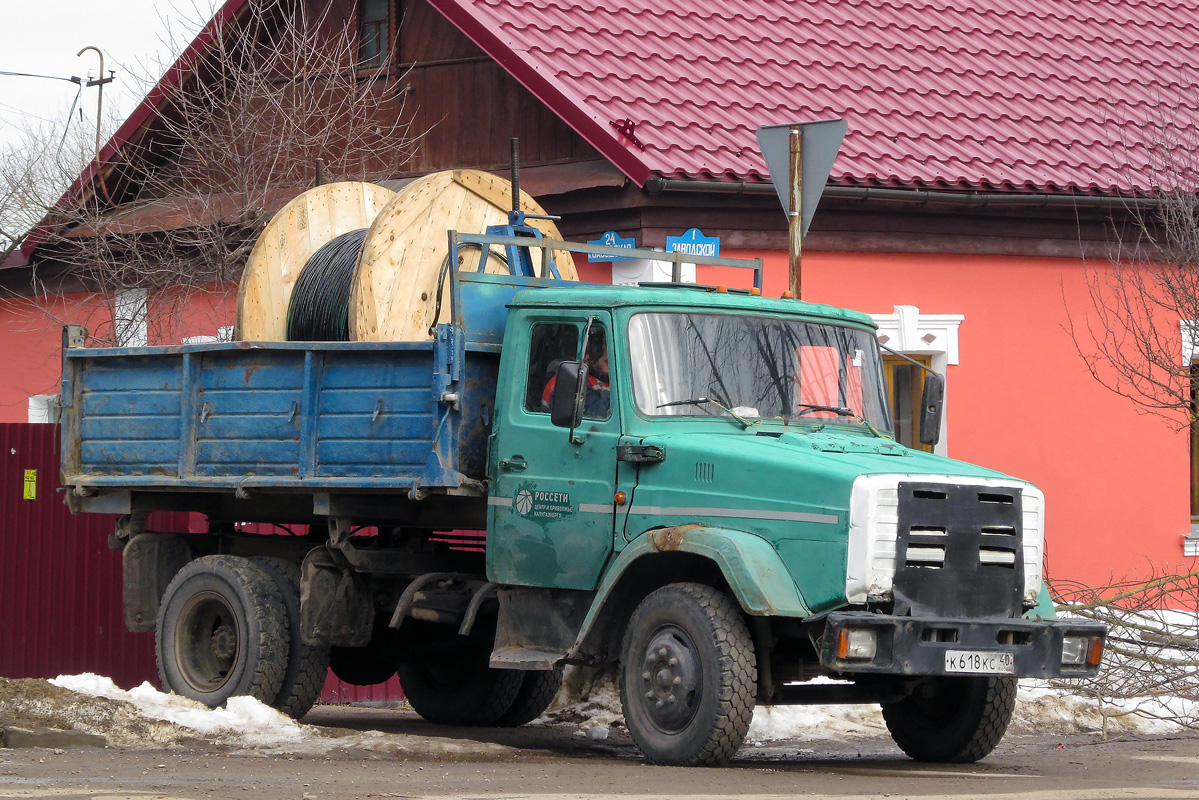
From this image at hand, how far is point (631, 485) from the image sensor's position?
8.89m

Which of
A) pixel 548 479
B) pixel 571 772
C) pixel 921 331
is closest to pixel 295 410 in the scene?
pixel 548 479

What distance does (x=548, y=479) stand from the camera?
9.24m

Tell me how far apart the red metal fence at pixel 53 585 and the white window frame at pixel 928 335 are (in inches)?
194

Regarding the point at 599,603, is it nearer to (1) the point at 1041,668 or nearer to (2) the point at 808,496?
(2) the point at 808,496

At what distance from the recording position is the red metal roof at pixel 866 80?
1443 centimetres

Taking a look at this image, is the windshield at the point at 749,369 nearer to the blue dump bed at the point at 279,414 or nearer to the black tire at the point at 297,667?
the blue dump bed at the point at 279,414

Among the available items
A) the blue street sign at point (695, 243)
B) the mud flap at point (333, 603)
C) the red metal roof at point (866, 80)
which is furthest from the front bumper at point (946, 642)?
the red metal roof at point (866, 80)

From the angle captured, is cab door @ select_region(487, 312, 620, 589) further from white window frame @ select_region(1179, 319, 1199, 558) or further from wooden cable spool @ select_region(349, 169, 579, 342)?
white window frame @ select_region(1179, 319, 1199, 558)

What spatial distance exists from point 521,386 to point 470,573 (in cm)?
151

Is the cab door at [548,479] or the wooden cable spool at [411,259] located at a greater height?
the wooden cable spool at [411,259]

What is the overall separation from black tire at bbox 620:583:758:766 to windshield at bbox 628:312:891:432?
99 centimetres

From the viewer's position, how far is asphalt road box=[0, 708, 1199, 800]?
736 centimetres

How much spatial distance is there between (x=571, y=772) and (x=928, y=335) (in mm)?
7490

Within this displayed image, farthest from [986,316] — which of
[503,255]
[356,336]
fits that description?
[356,336]
